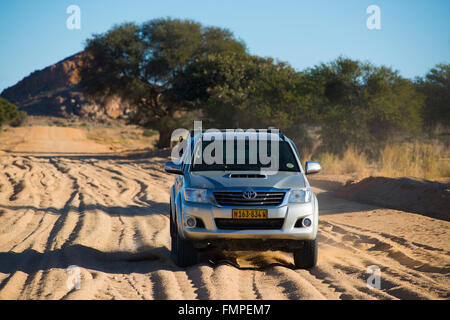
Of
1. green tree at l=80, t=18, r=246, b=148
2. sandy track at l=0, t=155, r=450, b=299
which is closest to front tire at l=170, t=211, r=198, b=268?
sandy track at l=0, t=155, r=450, b=299

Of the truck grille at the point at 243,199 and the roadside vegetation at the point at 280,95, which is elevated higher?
the roadside vegetation at the point at 280,95

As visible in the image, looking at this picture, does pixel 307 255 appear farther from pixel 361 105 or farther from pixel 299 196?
pixel 361 105

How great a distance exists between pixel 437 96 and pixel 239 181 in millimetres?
26876

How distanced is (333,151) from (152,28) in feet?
67.5

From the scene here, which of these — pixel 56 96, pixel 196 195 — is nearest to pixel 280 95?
pixel 196 195

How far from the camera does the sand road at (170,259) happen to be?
568 cm

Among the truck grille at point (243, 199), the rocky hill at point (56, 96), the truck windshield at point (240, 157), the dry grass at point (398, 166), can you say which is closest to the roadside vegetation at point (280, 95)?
the dry grass at point (398, 166)

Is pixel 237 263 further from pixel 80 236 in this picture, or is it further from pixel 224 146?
pixel 80 236

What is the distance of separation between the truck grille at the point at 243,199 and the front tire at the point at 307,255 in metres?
0.73

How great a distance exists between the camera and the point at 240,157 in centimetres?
762

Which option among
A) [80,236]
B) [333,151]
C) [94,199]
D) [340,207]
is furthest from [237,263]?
[333,151]

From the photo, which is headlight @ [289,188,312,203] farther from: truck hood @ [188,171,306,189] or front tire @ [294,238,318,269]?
front tire @ [294,238,318,269]

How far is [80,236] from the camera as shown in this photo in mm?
8938

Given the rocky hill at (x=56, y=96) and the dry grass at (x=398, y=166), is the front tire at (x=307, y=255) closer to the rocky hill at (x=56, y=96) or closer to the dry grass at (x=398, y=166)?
the dry grass at (x=398, y=166)
